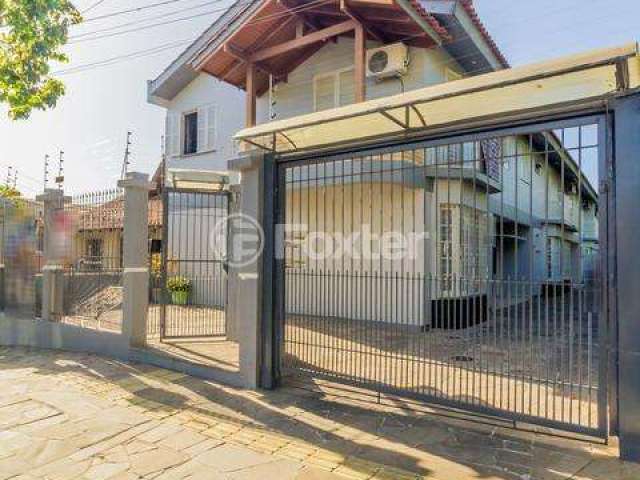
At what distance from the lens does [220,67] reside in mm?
12430

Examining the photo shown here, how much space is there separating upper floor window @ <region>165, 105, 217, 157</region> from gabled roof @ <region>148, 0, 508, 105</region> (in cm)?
218

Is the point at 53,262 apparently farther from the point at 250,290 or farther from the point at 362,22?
the point at 362,22

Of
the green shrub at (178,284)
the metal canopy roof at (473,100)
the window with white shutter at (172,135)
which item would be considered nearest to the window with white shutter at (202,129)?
the window with white shutter at (172,135)

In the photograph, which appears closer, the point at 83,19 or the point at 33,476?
the point at 33,476

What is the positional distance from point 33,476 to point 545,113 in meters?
5.34

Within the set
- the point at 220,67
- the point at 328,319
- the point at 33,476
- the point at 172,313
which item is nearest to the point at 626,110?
the point at 328,319

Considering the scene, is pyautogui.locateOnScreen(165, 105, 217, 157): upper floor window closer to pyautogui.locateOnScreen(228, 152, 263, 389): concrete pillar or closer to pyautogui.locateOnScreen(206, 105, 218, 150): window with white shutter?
pyautogui.locateOnScreen(206, 105, 218, 150): window with white shutter

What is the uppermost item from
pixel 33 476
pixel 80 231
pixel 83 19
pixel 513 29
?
pixel 513 29

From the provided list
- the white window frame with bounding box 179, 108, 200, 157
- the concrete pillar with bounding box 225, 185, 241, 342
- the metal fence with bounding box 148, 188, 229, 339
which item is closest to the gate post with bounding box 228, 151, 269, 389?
the concrete pillar with bounding box 225, 185, 241, 342

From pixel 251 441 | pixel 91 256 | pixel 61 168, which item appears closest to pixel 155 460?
pixel 251 441

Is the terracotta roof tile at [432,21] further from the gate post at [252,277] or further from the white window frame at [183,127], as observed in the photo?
the white window frame at [183,127]

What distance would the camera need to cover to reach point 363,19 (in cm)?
988

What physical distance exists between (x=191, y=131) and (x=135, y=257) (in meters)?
9.18

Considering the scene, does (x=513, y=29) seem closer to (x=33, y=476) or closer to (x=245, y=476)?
(x=245, y=476)
